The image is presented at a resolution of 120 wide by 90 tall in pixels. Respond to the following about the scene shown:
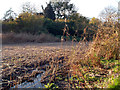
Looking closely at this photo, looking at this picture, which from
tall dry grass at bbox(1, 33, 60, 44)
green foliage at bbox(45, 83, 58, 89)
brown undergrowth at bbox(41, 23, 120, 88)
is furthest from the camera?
tall dry grass at bbox(1, 33, 60, 44)

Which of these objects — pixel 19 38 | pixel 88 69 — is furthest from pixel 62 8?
pixel 88 69

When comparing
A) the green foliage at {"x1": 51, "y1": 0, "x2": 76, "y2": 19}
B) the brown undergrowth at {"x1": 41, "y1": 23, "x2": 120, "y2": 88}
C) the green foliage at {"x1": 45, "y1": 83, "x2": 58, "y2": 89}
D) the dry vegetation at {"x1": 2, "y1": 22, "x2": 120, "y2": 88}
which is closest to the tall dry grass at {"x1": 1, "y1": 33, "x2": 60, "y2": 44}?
the dry vegetation at {"x1": 2, "y1": 22, "x2": 120, "y2": 88}

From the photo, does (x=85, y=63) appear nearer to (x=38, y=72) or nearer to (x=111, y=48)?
(x=111, y=48)

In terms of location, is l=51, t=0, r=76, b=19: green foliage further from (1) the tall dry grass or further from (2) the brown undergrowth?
(2) the brown undergrowth

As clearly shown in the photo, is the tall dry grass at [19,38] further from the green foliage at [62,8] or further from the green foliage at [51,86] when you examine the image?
the green foliage at [62,8]

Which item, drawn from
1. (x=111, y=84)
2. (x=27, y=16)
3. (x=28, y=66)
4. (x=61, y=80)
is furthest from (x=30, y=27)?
(x=111, y=84)

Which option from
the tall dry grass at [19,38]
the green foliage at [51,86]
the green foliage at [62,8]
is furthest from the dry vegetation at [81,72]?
the green foliage at [62,8]

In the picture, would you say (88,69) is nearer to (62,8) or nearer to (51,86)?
(51,86)

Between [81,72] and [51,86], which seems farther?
[81,72]

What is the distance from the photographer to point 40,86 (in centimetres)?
269

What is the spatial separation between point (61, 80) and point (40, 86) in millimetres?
484

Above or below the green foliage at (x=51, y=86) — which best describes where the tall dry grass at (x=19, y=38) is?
above

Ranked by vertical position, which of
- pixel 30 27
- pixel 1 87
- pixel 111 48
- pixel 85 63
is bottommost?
pixel 1 87

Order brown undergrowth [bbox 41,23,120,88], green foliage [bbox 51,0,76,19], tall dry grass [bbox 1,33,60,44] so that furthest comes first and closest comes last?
green foliage [bbox 51,0,76,19], tall dry grass [bbox 1,33,60,44], brown undergrowth [bbox 41,23,120,88]
